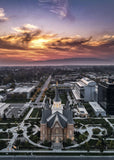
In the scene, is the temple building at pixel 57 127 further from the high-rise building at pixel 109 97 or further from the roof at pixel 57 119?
the high-rise building at pixel 109 97

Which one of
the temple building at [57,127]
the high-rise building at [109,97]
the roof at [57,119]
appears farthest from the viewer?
the high-rise building at [109,97]

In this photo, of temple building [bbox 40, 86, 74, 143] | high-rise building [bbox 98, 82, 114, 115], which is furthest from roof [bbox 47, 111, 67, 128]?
high-rise building [bbox 98, 82, 114, 115]

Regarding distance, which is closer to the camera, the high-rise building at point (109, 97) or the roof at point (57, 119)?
the roof at point (57, 119)

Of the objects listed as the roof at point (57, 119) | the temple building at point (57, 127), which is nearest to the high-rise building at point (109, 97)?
the temple building at point (57, 127)

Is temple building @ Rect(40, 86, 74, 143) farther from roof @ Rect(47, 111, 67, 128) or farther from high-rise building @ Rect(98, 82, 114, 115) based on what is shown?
high-rise building @ Rect(98, 82, 114, 115)

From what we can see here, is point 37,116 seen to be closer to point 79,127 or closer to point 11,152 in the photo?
point 79,127

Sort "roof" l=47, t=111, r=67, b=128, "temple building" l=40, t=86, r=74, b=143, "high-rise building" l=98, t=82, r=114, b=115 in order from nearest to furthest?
"temple building" l=40, t=86, r=74, b=143 < "roof" l=47, t=111, r=67, b=128 < "high-rise building" l=98, t=82, r=114, b=115

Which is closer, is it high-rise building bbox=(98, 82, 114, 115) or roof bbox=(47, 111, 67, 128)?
roof bbox=(47, 111, 67, 128)

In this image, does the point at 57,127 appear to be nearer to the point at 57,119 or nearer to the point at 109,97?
the point at 57,119

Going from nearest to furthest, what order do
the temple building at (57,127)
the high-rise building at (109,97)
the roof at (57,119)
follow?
the temple building at (57,127)
the roof at (57,119)
the high-rise building at (109,97)

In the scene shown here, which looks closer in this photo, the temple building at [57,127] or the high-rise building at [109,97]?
the temple building at [57,127]
